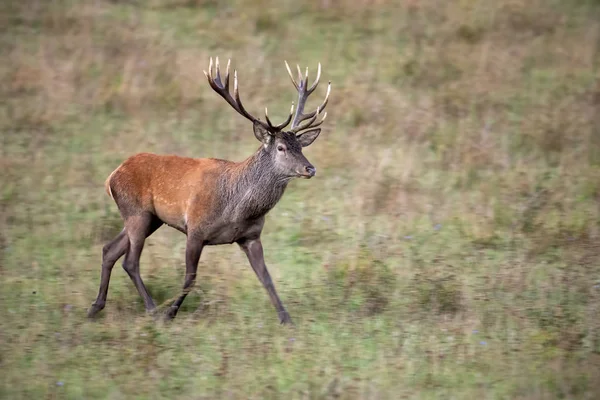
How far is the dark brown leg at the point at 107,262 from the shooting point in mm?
7414

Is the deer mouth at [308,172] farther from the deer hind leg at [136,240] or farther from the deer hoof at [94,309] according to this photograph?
the deer hoof at [94,309]

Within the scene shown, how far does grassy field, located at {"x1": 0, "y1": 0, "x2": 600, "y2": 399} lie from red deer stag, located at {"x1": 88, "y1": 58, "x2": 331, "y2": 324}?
1.17 feet

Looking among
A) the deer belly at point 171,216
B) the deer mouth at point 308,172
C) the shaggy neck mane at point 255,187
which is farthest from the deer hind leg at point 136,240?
the deer mouth at point 308,172

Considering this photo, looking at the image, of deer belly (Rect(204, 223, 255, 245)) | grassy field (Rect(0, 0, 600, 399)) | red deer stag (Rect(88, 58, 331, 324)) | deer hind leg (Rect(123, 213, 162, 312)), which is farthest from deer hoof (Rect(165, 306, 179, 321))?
deer belly (Rect(204, 223, 255, 245))

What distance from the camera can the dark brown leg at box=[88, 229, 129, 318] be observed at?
7414 millimetres

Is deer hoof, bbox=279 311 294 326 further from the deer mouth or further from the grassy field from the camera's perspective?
the deer mouth

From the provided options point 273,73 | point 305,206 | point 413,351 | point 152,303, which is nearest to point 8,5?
point 273,73

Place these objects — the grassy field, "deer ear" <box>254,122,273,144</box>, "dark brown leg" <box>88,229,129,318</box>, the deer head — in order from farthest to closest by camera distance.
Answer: "dark brown leg" <box>88,229,129,318</box> → "deer ear" <box>254,122,273,144</box> → the deer head → the grassy field

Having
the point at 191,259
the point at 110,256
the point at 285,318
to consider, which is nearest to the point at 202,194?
the point at 191,259

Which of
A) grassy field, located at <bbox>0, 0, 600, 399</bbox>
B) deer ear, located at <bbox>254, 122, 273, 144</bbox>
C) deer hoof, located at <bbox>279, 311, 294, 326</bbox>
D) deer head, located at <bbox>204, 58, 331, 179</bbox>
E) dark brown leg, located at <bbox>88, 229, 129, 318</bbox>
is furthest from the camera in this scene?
dark brown leg, located at <bbox>88, 229, 129, 318</bbox>

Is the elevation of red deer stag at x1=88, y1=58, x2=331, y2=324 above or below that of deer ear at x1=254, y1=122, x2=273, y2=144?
below

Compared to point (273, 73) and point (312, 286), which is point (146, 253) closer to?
point (312, 286)

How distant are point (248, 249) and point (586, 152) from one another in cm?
529

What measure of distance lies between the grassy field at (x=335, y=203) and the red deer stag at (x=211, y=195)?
1.17 ft
